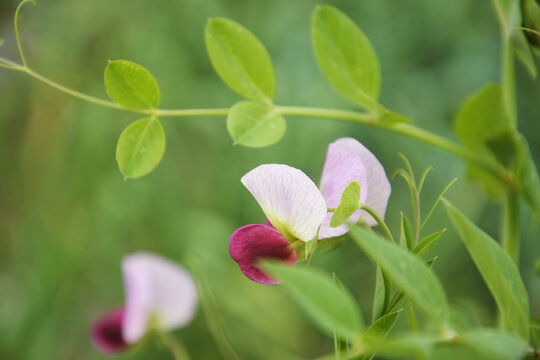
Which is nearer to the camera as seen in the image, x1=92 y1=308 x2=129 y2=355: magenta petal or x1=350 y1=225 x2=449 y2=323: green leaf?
x1=350 y1=225 x2=449 y2=323: green leaf

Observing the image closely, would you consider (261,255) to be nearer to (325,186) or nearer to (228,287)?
Answer: (325,186)

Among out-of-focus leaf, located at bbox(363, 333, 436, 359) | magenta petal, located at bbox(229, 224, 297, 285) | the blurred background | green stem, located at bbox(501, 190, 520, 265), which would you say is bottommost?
the blurred background

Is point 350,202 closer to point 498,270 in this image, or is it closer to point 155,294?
point 498,270

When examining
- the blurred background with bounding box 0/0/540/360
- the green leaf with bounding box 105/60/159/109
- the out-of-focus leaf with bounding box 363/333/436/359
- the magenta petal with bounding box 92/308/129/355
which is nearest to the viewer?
the out-of-focus leaf with bounding box 363/333/436/359

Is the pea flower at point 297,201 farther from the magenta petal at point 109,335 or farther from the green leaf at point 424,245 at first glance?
the magenta petal at point 109,335

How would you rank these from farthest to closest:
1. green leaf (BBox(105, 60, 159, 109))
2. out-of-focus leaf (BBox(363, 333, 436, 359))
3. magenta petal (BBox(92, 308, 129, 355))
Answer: magenta petal (BBox(92, 308, 129, 355))
green leaf (BBox(105, 60, 159, 109))
out-of-focus leaf (BBox(363, 333, 436, 359))

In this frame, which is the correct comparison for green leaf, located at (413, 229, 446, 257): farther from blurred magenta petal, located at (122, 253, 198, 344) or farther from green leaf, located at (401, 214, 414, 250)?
blurred magenta petal, located at (122, 253, 198, 344)

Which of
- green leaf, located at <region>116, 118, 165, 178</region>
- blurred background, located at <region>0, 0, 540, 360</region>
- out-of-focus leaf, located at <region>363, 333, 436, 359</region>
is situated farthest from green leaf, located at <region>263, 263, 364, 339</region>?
blurred background, located at <region>0, 0, 540, 360</region>

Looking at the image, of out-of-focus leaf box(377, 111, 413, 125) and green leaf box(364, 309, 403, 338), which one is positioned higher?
out-of-focus leaf box(377, 111, 413, 125)
